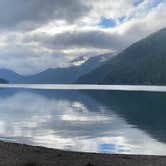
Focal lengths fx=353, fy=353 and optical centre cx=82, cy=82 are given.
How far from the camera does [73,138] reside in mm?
40625

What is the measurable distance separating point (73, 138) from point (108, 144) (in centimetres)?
517

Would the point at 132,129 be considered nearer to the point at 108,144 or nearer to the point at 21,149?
the point at 108,144

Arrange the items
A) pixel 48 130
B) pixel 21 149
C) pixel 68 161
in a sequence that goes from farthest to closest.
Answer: pixel 48 130, pixel 21 149, pixel 68 161

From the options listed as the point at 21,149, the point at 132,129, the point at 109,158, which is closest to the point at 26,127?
the point at 132,129

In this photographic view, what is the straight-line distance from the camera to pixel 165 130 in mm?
49000

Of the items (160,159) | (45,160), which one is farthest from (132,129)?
(45,160)

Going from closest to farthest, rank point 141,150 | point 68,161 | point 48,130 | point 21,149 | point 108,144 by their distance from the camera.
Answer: point 68,161
point 21,149
point 141,150
point 108,144
point 48,130

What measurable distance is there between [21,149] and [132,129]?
85.5 ft

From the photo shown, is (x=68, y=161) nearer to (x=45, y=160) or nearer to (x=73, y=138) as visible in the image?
(x=45, y=160)

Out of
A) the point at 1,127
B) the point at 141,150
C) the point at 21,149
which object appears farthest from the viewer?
the point at 1,127

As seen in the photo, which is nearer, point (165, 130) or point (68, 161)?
point (68, 161)

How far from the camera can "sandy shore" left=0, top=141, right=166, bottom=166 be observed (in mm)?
22422

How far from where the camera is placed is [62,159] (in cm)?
2416

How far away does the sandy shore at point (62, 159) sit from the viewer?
2242 centimetres
